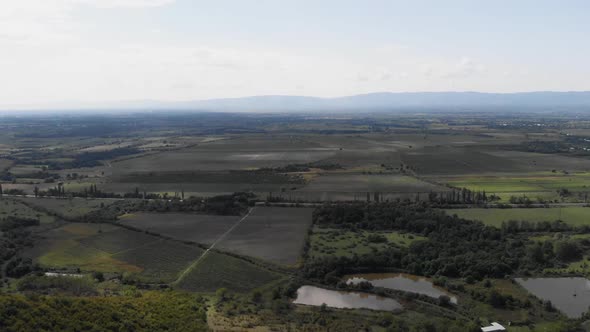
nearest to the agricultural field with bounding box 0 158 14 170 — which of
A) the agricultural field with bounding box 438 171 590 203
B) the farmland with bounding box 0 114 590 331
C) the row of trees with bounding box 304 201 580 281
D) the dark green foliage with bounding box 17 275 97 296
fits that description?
the farmland with bounding box 0 114 590 331

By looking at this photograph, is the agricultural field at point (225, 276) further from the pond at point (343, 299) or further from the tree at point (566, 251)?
the tree at point (566, 251)

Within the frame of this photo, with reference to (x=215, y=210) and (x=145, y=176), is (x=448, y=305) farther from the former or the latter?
(x=145, y=176)

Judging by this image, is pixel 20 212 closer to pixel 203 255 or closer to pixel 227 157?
pixel 203 255

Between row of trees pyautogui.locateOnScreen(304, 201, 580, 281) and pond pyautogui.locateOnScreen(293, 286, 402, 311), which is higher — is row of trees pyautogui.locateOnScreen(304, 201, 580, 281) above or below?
above

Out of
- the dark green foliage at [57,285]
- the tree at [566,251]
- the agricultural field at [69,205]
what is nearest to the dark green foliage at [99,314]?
the dark green foliage at [57,285]

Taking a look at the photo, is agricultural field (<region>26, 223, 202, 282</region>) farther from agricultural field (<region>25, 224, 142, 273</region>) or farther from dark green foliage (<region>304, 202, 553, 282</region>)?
dark green foliage (<region>304, 202, 553, 282</region>)

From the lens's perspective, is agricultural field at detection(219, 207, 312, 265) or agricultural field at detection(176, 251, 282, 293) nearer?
agricultural field at detection(176, 251, 282, 293)
